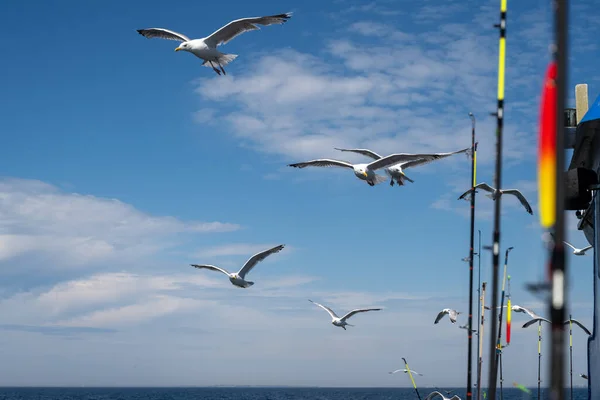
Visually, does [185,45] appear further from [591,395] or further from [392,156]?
[591,395]

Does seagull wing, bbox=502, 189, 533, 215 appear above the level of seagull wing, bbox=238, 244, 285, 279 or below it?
above

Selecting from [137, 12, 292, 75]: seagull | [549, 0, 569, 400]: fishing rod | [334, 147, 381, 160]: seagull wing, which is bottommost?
[549, 0, 569, 400]: fishing rod

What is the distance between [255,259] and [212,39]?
8.66 m

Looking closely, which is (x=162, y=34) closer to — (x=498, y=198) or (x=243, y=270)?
(x=243, y=270)

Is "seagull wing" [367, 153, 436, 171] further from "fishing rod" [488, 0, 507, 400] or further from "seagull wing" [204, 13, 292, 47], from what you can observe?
"fishing rod" [488, 0, 507, 400]

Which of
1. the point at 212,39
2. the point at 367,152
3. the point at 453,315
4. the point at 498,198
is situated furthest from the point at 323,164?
the point at 498,198

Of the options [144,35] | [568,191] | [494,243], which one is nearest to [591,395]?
[568,191]

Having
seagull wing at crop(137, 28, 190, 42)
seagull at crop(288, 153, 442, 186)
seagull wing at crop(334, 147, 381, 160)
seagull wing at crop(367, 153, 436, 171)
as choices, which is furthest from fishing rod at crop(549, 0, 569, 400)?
seagull wing at crop(334, 147, 381, 160)

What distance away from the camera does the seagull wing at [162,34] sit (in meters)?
23.5

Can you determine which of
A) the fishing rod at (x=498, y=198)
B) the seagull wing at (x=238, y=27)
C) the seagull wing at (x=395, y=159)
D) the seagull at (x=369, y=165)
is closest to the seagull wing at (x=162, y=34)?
the seagull wing at (x=238, y=27)

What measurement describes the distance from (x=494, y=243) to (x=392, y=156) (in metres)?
18.5

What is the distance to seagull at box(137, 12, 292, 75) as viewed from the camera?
2219 centimetres

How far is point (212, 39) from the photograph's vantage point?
75.3 ft

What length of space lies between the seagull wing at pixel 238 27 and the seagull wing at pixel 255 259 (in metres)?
7.44
